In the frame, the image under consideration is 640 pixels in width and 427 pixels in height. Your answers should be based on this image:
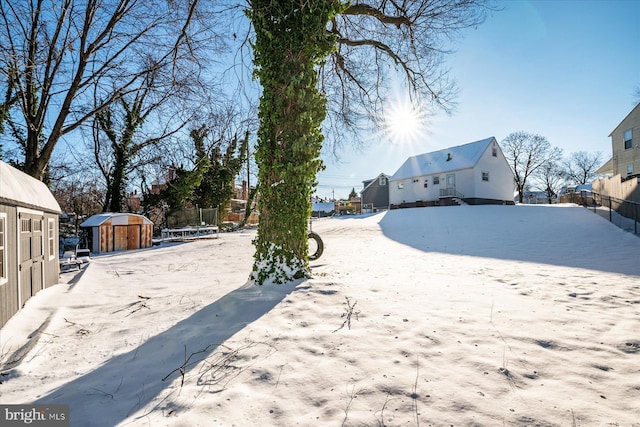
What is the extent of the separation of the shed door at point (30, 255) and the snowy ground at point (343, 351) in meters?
0.32

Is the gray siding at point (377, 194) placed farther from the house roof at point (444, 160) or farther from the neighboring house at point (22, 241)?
the neighboring house at point (22, 241)

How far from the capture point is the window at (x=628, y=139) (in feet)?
67.1

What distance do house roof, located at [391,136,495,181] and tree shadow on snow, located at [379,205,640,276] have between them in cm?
701

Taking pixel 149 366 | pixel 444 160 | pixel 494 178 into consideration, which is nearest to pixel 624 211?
pixel 494 178

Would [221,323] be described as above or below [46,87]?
below

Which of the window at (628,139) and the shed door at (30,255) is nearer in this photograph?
the shed door at (30,255)

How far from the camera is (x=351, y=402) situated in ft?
7.60

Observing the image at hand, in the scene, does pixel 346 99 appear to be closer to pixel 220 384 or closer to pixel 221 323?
pixel 221 323

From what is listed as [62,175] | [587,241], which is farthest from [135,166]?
[587,241]

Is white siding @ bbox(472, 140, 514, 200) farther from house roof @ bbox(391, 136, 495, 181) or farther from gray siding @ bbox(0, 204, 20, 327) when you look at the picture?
gray siding @ bbox(0, 204, 20, 327)

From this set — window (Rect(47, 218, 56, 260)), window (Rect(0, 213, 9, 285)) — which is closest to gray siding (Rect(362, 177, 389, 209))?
window (Rect(47, 218, 56, 260))

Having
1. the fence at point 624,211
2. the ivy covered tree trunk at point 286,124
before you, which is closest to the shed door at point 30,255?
the ivy covered tree trunk at point 286,124

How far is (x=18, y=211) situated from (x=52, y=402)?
417 cm

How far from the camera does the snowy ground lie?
2.24 m
